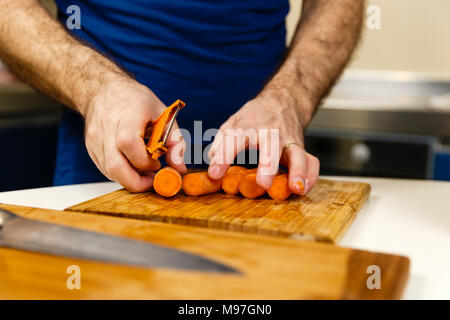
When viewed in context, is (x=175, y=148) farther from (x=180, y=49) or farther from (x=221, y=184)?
(x=180, y=49)

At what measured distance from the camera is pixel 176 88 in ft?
4.02

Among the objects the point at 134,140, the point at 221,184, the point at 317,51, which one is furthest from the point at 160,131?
the point at 317,51

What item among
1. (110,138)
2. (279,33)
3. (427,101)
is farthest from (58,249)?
(427,101)

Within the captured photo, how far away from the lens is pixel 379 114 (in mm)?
1913

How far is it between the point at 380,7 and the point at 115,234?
2197mm

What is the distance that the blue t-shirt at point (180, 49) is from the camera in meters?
1.19

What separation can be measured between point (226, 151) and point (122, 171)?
181 mm

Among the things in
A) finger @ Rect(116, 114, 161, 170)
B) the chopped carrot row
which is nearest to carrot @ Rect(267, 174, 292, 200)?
the chopped carrot row

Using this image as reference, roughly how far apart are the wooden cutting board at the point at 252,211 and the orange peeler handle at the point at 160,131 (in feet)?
0.30

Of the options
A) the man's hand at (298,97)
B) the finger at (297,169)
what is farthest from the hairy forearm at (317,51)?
the finger at (297,169)

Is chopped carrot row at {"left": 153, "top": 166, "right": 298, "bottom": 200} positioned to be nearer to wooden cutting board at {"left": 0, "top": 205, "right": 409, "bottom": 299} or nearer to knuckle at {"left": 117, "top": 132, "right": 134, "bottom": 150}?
knuckle at {"left": 117, "top": 132, "right": 134, "bottom": 150}

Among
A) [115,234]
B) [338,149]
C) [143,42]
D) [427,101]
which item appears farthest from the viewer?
[427,101]

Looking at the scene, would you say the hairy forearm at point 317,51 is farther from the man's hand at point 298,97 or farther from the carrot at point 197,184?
the carrot at point 197,184

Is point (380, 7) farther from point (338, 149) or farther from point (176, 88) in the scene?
point (176, 88)
